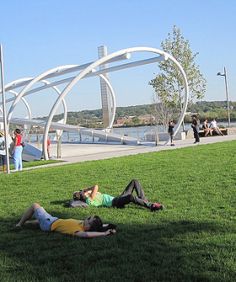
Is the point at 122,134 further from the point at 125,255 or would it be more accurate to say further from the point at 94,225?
the point at 125,255

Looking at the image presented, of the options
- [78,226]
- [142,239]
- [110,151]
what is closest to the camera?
[142,239]

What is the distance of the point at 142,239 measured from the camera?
6.09m

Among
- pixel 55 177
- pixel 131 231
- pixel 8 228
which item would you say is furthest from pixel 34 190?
pixel 131 231

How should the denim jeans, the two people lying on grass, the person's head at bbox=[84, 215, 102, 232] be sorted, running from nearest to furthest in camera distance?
the person's head at bbox=[84, 215, 102, 232] < the denim jeans < the two people lying on grass

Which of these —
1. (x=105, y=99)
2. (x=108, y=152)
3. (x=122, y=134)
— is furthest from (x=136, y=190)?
(x=105, y=99)

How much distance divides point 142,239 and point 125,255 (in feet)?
2.37

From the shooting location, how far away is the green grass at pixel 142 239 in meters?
4.80

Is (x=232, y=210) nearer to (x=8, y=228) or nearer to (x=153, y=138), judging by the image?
(x=8, y=228)

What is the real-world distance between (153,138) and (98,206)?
26.7 m

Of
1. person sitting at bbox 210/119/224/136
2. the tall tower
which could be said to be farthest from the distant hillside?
person sitting at bbox 210/119/224/136

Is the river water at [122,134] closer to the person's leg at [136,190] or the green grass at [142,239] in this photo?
the green grass at [142,239]

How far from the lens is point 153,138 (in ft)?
115

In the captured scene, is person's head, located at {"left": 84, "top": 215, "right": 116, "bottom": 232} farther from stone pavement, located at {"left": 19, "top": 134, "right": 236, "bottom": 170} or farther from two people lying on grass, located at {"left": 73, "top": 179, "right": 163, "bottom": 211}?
stone pavement, located at {"left": 19, "top": 134, "right": 236, "bottom": 170}

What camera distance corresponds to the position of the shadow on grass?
470 cm
